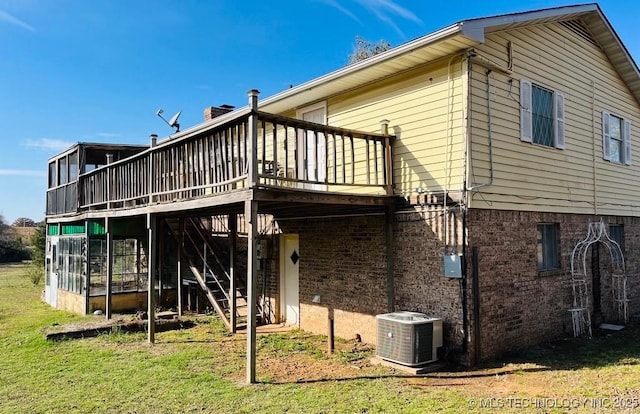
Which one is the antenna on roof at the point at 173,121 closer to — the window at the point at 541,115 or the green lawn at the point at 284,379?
the green lawn at the point at 284,379

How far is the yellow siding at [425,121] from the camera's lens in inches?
313

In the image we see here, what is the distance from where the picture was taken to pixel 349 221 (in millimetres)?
9727

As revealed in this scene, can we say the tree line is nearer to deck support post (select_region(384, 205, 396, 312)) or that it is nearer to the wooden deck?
the wooden deck

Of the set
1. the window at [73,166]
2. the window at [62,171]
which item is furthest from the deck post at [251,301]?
the window at [62,171]

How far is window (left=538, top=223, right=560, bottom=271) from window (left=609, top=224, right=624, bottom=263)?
2935mm

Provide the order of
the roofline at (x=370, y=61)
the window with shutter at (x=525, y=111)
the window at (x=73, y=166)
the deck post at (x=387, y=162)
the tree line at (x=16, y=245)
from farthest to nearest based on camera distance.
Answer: the tree line at (x=16, y=245), the window at (x=73, y=166), the window with shutter at (x=525, y=111), the deck post at (x=387, y=162), the roofline at (x=370, y=61)

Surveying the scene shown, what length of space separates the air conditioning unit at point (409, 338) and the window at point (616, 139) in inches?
276

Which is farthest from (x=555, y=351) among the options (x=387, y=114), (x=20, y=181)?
(x=20, y=181)

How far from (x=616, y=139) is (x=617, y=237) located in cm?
249

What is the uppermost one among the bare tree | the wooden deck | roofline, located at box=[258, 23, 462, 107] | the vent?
the bare tree

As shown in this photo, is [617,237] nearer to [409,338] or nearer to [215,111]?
[409,338]

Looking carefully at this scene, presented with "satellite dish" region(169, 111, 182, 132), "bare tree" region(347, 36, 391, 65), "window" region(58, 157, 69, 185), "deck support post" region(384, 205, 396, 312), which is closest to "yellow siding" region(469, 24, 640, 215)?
"deck support post" region(384, 205, 396, 312)

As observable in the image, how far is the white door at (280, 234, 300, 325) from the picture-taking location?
11273mm

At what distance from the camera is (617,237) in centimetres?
1226
